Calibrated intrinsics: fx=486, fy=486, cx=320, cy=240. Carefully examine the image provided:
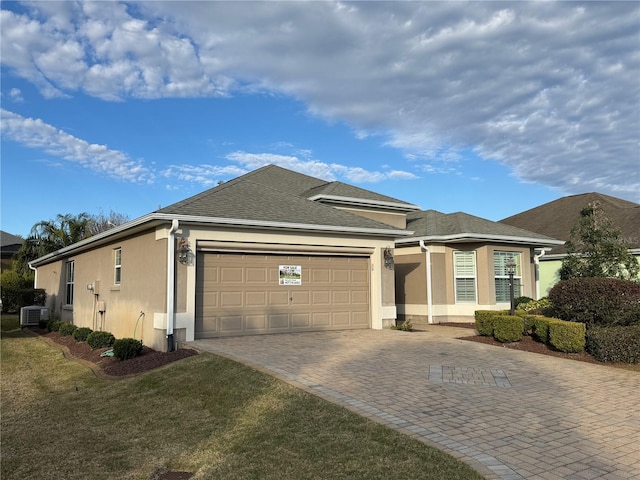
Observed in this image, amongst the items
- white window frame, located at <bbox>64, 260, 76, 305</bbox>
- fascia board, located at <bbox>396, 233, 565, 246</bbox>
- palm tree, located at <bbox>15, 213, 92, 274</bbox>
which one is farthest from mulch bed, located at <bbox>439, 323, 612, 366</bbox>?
palm tree, located at <bbox>15, 213, 92, 274</bbox>

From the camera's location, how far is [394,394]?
6.89 meters

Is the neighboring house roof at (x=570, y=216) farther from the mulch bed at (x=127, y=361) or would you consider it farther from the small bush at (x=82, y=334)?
the small bush at (x=82, y=334)

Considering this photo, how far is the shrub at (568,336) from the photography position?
1034 cm

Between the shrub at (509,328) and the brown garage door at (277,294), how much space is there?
370 cm

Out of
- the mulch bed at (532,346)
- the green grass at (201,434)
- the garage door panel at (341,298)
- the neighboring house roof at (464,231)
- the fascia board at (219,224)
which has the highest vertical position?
the neighboring house roof at (464,231)

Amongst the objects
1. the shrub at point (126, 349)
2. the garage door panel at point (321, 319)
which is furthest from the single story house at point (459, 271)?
the shrub at point (126, 349)

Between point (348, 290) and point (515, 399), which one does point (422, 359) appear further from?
point (348, 290)

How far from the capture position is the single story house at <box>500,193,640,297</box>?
22.6 metres

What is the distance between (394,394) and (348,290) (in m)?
6.98

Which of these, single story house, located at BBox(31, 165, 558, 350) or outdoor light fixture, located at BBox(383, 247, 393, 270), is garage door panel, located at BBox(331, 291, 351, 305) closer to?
single story house, located at BBox(31, 165, 558, 350)

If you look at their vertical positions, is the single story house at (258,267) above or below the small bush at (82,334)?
above

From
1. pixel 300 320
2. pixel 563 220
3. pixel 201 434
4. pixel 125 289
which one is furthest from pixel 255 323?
pixel 563 220

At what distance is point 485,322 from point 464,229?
16.6 feet

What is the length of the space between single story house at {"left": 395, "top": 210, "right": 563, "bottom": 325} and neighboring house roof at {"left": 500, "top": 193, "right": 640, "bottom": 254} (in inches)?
267
